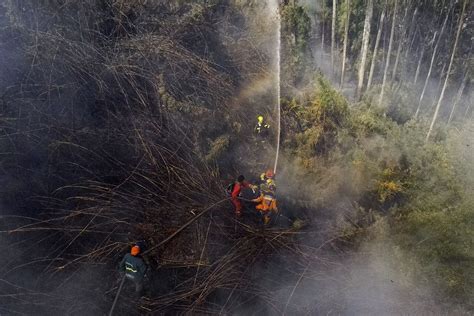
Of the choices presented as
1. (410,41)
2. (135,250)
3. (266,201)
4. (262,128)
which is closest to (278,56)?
(262,128)

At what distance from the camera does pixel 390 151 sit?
11.6 m

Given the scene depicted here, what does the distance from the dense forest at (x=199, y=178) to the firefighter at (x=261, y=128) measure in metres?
0.19

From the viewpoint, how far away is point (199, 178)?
8.67 meters

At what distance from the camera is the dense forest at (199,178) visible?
6.93 metres

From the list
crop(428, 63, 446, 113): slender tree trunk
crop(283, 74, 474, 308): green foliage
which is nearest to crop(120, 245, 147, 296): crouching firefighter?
crop(283, 74, 474, 308): green foliage

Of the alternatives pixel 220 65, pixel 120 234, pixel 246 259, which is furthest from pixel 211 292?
pixel 220 65

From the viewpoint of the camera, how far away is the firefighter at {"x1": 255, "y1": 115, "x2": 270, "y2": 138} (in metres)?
10.6

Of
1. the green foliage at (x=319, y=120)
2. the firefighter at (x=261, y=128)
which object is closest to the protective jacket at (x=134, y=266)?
the firefighter at (x=261, y=128)

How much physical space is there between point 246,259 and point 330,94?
21.7 ft

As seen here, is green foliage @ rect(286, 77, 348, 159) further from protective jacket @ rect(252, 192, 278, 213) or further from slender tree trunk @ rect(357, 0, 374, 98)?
slender tree trunk @ rect(357, 0, 374, 98)

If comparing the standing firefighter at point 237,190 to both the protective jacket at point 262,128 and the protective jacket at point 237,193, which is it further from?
the protective jacket at point 262,128

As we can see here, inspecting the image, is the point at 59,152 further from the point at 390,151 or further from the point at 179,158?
the point at 390,151

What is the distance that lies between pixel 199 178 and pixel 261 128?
2.80 metres

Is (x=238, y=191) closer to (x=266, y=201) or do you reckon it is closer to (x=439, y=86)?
(x=266, y=201)
